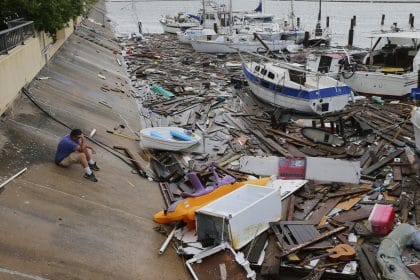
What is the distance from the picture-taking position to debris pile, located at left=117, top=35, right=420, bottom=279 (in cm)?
1005

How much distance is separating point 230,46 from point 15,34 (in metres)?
31.3

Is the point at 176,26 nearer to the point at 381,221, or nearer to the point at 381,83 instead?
the point at 381,83

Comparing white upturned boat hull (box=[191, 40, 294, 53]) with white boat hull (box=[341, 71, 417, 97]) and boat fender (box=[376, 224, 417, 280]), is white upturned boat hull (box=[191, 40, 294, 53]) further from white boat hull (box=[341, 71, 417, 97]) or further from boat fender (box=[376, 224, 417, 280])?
boat fender (box=[376, 224, 417, 280])

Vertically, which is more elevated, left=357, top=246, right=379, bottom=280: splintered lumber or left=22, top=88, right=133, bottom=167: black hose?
left=22, top=88, right=133, bottom=167: black hose

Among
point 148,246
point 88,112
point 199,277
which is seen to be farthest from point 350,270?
point 88,112

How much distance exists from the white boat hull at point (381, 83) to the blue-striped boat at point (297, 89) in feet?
10.5

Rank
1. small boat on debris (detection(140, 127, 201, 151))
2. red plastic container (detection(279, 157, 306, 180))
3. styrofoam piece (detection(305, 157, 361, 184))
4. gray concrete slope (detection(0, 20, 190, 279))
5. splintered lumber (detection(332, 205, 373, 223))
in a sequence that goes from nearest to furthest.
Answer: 1. gray concrete slope (detection(0, 20, 190, 279))
2. splintered lumber (detection(332, 205, 373, 223))
3. styrofoam piece (detection(305, 157, 361, 184))
4. red plastic container (detection(279, 157, 306, 180))
5. small boat on debris (detection(140, 127, 201, 151))

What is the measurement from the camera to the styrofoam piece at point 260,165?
15.4 metres

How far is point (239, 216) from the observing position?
1000cm

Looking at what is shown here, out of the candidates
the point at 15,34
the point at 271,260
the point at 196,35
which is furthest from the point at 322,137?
the point at 196,35

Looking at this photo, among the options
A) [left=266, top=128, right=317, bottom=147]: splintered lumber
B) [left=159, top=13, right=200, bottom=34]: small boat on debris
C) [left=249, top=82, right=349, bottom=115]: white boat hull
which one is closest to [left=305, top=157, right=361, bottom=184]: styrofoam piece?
[left=266, top=128, right=317, bottom=147]: splintered lumber

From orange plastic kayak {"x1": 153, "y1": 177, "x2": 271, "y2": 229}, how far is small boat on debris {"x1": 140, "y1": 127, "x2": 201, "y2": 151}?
17.6ft

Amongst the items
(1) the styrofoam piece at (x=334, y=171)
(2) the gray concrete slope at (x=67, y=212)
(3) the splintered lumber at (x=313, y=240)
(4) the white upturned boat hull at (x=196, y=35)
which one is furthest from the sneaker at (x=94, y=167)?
(4) the white upturned boat hull at (x=196, y=35)

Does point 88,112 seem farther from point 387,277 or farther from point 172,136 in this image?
point 387,277
